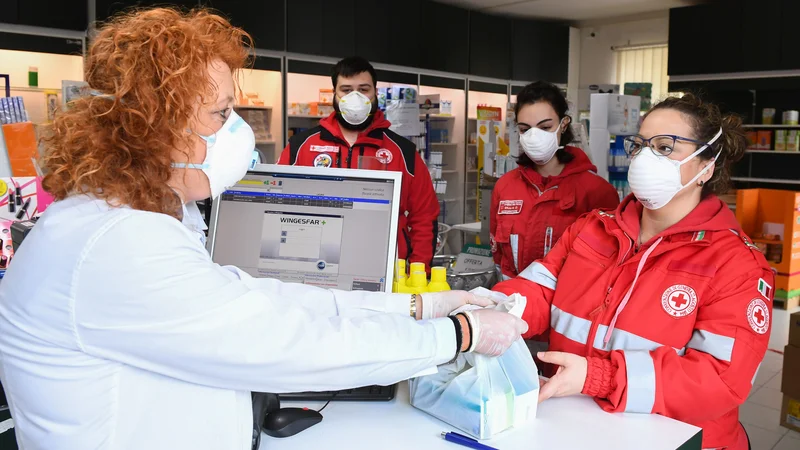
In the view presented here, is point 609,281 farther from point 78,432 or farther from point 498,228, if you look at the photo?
point 78,432

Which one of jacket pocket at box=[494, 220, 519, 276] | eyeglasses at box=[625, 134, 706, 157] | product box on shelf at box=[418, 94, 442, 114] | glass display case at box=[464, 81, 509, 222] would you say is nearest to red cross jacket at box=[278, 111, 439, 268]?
jacket pocket at box=[494, 220, 519, 276]

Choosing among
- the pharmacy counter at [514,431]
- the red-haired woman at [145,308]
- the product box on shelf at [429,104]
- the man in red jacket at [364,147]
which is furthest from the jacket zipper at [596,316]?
the product box on shelf at [429,104]

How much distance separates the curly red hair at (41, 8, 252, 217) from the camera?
101 cm

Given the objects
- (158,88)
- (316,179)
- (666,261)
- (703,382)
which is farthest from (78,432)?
(666,261)

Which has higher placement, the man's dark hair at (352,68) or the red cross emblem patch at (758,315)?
the man's dark hair at (352,68)

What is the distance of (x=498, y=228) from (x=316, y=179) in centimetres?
129

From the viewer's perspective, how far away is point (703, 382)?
4.90 ft

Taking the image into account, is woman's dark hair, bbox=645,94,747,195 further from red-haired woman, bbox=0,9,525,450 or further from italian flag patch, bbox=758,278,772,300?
red-haired woman, bbox=0,9,525,450

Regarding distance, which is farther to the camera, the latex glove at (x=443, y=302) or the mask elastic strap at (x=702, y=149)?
the mask elastic strap at (x=702, y=149)

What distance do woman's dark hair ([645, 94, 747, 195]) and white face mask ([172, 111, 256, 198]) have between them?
1.26 metres

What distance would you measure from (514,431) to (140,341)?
786 millimetres

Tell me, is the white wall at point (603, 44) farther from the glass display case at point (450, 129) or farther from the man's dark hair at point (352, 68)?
the man's dark hair at point (352, 68)

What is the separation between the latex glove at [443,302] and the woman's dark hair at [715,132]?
84 cm

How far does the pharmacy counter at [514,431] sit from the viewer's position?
4.24ft
